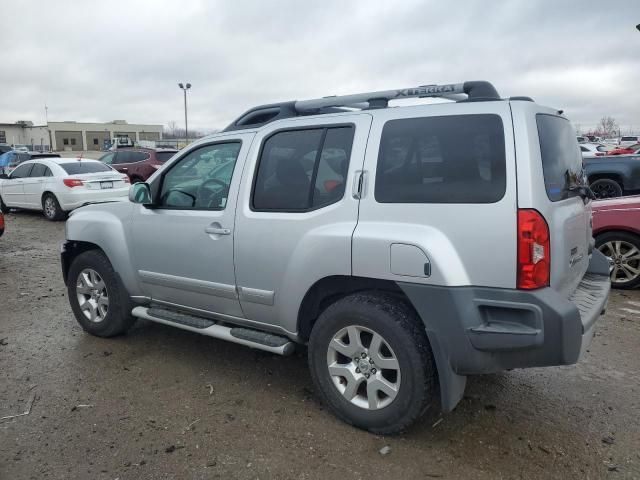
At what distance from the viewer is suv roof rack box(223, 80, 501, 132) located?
3100mm

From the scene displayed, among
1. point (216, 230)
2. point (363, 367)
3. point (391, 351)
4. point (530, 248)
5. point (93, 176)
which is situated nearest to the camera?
point (530, 248)

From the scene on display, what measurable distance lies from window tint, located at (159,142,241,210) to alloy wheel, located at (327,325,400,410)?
136 centimetres

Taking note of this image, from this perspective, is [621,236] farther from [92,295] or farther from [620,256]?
[92,295]

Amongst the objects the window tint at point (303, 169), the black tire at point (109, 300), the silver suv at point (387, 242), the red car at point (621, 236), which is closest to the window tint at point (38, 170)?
the black tire at point (109, 300)

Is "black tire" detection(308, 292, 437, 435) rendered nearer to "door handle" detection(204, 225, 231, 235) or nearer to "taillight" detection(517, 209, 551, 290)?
"taillight" detection(517, 209, 551, 290)

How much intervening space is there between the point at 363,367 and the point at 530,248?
3.98 ft

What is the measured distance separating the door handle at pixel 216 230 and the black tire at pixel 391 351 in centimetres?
94

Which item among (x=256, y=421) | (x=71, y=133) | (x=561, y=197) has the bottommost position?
(x=256, y=421)

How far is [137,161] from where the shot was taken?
1716cm

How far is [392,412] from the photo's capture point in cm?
305

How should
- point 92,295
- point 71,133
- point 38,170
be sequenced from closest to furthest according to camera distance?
point 92,295
point 38,170
point 71,133

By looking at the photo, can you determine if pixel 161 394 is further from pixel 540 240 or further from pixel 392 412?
pixel 540 240

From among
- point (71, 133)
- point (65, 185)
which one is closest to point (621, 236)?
point (65, 185)

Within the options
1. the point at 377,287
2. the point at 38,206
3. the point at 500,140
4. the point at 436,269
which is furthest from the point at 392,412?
the point at 38,206
